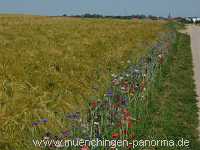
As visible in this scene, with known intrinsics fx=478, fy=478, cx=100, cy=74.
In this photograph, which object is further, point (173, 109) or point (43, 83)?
point (173, 109)

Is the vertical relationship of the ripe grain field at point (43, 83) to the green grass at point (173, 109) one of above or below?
above

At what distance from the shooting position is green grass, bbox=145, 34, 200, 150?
265 inches

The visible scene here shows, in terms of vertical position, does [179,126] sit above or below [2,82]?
below

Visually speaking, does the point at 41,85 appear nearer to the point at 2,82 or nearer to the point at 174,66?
the point at 2,82

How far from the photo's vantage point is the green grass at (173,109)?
673 cm

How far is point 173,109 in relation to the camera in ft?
26.9

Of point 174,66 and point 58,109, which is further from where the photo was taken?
point 174,66

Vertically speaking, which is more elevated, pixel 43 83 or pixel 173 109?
pixel 43 83

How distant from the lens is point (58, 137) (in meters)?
5.25

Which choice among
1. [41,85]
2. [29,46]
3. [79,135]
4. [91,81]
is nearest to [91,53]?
[29,46]

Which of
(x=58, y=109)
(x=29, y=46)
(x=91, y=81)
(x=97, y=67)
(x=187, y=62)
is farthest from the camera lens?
(x=187, y=62)

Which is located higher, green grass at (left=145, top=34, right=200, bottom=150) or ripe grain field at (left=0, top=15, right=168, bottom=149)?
ripe grain field at (left=0, top=15, right=168, bottom=149)

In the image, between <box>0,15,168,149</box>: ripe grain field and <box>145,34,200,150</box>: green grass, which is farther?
<box>145,34,200,150</box>: green grass

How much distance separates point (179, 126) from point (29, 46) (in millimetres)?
5624
